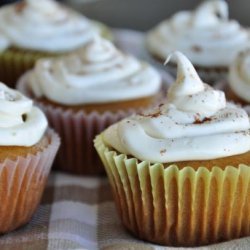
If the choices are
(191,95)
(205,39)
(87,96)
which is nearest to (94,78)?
(87,96)

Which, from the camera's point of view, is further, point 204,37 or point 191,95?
point 204,37

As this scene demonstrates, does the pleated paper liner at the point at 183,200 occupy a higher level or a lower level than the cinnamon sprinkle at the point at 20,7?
higher

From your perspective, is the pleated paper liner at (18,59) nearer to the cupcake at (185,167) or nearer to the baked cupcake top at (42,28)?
the baked cupcake top at (42,28)

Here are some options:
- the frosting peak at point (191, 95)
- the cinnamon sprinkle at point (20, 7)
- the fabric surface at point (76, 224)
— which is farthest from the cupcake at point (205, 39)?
the frosting peak at point (191, 95)

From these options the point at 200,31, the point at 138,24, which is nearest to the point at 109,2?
the point at 138,24

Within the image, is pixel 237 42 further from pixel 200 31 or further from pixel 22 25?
pixel 22 25

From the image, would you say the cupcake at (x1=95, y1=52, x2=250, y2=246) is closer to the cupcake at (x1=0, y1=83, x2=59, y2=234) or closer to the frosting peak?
the frosting peak

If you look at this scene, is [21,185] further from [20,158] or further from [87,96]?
[87,96]
